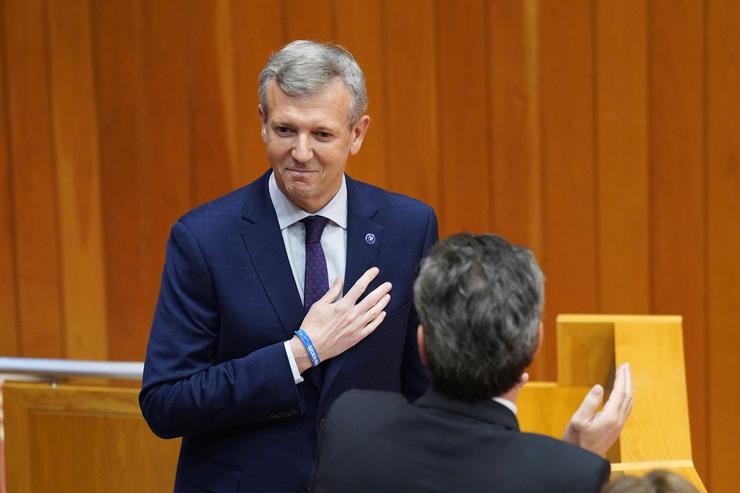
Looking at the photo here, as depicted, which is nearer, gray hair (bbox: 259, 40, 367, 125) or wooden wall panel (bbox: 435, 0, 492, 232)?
gray hair (bbox: 259, 40, 367, 125)

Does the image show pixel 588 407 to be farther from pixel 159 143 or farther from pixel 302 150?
pixel 159 143

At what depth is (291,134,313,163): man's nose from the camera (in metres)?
1.88

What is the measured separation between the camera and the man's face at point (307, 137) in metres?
1.89

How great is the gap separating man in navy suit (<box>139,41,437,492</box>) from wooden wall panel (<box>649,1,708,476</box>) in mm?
1226

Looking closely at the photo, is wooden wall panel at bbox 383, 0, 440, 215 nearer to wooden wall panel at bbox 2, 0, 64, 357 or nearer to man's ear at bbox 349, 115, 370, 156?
wooden wall panel at bbox 2, 0, 64, 357

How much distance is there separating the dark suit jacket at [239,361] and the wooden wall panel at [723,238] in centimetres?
127

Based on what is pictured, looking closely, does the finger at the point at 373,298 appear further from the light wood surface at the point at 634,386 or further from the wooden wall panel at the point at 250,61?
the wooden wall panel at the point at 250,61

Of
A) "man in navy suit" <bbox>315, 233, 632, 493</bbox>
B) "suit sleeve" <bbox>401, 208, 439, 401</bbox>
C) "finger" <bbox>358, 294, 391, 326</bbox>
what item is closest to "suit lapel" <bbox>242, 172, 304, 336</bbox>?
"finger" <bbox>358, 294, 391, 326</bbox>

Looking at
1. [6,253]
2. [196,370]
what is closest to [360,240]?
[196,370]

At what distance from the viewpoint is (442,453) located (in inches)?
55.2

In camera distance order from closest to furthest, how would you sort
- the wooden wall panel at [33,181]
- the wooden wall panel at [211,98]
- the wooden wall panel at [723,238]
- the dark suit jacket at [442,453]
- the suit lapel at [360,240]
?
the dark suit jacket at [442,453]
the suit lapel at [360,240]
the wooden wall panel at [723,238]
the wooden wall panel at [211,98]
the wooden wall panel at [33,181]

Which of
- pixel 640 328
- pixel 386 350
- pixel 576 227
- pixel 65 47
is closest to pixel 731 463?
pixel 576 227

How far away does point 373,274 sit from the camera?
6.26 ft

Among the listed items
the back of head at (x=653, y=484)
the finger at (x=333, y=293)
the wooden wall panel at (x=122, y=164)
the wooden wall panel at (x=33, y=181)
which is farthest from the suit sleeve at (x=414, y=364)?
the wooden wall panel at (x=33, y=181)
